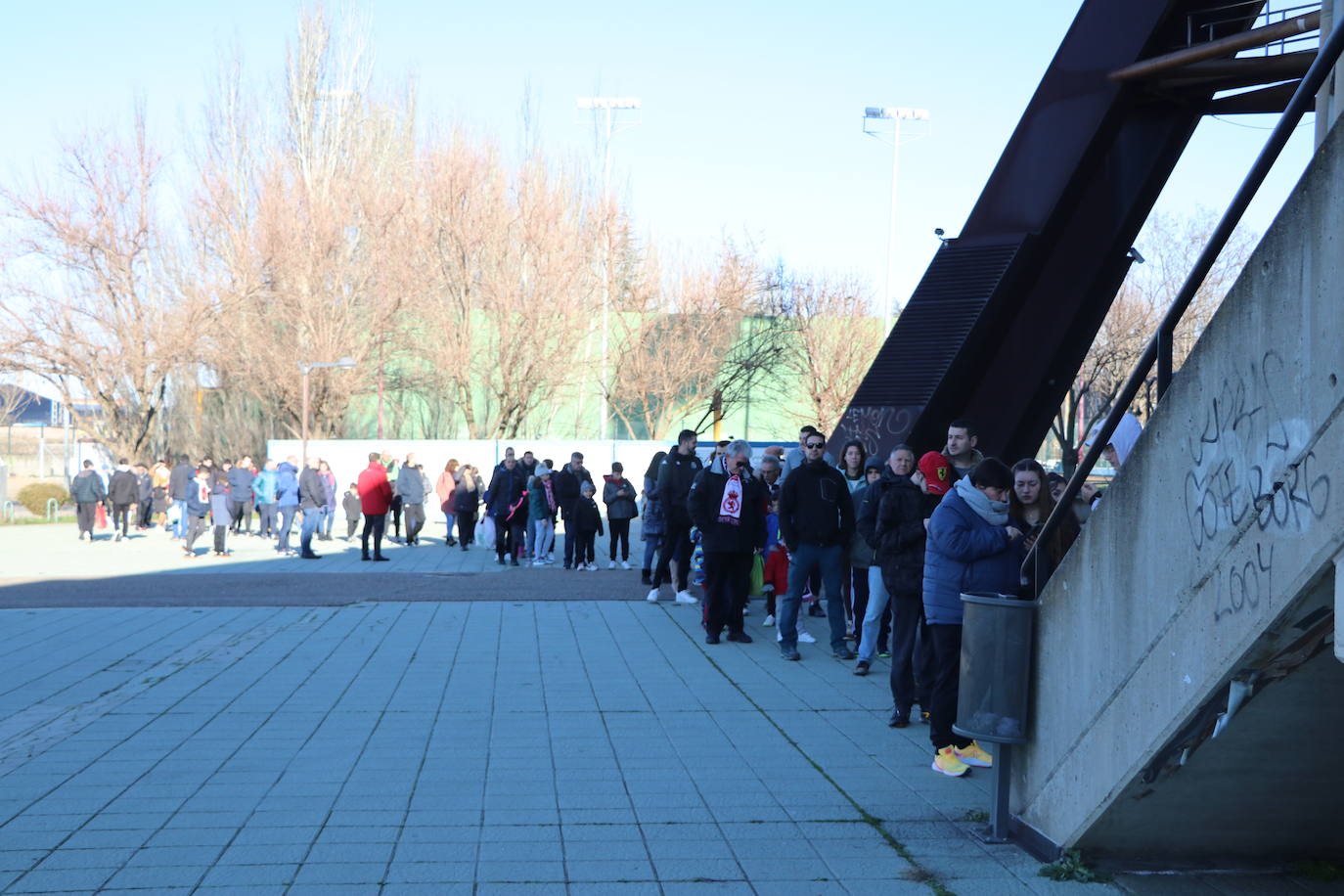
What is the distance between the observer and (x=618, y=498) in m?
19.9

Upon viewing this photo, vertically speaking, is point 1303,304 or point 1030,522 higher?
point 1303,304

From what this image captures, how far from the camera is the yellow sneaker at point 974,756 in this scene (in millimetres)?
7324

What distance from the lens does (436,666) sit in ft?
35.6

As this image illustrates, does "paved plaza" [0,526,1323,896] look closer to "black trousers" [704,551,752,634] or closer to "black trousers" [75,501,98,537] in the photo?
"black trousers" [704,551,752,634]

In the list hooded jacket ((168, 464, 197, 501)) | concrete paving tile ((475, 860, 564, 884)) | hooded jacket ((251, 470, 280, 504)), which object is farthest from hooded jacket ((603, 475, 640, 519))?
concrete paving tile ((475, 860, 564, 884))

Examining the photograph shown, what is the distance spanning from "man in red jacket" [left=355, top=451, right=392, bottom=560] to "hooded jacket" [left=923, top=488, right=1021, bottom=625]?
14576 mm

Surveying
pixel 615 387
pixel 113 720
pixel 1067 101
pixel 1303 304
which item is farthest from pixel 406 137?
pixel 1303 304

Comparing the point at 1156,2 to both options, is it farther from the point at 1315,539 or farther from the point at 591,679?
the point at 1315,539

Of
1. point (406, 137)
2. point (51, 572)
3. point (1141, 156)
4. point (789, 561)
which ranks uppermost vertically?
point (406, 137)

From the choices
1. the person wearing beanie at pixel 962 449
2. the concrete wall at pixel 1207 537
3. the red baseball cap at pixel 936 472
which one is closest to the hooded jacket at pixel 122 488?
the red baseball cap at pixel 936 472

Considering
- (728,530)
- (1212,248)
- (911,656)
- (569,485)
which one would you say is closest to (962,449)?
(911,656)

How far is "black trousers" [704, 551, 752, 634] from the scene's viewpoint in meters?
12.2

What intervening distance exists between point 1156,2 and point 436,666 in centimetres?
850

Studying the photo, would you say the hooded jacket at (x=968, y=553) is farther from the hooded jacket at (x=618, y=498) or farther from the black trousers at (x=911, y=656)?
the hooded jacket at (x=618, y=498)
